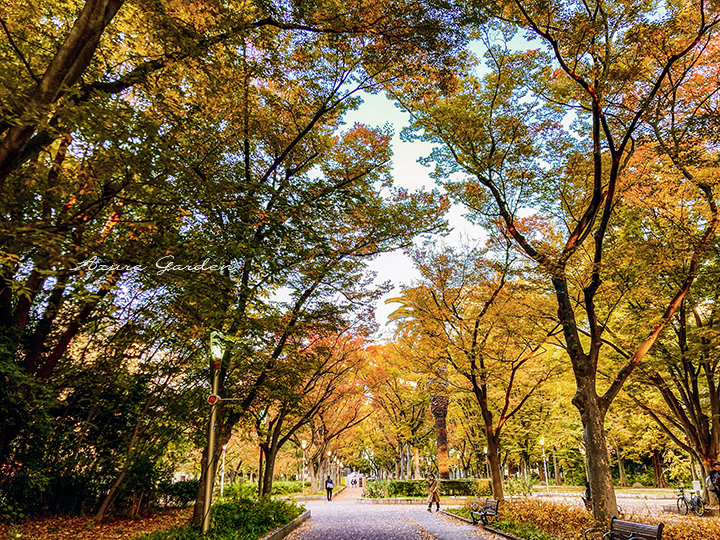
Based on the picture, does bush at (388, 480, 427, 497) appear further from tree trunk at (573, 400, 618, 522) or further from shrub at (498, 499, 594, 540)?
tree trunk at (573, 400, 618, 522)

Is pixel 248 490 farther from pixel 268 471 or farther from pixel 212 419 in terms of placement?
pixel 212 419

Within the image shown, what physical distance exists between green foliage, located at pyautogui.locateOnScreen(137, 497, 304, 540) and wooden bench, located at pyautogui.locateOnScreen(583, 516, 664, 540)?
711 centimetres

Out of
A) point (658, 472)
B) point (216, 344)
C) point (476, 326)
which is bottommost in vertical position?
point (658, 472)

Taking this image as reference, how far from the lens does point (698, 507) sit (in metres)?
13.3

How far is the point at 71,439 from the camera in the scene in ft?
32.5

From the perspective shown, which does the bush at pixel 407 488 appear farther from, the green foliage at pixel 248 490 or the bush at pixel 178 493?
the bush at pixel 178 493

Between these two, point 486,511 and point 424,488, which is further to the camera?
point 424,488

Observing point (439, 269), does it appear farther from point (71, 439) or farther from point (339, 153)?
point (71, 439)

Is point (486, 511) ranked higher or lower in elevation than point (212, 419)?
lower

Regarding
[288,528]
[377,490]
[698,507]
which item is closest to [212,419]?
[288,528]

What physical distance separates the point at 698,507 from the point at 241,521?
48.9ft

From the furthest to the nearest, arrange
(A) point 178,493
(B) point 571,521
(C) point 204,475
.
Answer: (A) point 178,493 → (B) point 571,521 → (C) point 204,475

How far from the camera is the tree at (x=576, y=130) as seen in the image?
25.5 feet
